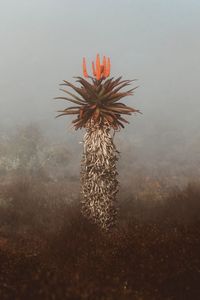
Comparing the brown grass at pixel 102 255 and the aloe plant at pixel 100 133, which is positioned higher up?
the aloe plant at pixel 100 133

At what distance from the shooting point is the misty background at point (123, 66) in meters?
29.0

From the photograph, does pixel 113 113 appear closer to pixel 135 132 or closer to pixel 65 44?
pixel 135 132

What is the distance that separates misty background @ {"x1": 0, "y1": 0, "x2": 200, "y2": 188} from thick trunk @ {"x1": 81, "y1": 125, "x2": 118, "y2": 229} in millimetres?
8465

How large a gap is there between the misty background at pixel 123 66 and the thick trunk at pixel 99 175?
27.8ft

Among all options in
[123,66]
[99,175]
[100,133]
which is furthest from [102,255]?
[123,66]

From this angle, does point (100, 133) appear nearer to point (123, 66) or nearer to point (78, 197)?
point (78, 197)

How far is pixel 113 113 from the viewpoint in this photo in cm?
956

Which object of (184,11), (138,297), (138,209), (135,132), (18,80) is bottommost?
(138,297)

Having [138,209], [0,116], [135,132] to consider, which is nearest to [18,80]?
[0,116]

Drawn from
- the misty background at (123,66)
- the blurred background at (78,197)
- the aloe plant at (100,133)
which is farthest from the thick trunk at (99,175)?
the misty background at (123,66)

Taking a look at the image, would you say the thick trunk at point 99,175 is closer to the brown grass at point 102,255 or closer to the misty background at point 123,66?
the brown grass at point 102,255

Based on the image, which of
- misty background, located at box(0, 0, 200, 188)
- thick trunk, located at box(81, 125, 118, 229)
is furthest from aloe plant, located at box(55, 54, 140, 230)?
misty background, located at box(0, 0, 200, 188)

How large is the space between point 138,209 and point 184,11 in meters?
90.8

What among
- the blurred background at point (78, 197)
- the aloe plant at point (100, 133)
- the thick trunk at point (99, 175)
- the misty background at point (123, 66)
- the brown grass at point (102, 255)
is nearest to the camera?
the brown grass at point (102, 255)
